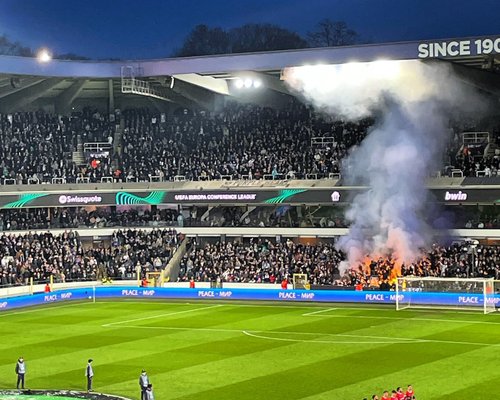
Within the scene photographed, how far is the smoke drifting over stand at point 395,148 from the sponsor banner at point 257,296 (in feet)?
13.5

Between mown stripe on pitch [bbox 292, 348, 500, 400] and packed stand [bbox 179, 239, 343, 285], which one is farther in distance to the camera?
packed stand [bbox 179, 239, 343, 285]

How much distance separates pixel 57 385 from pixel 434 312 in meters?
22.7

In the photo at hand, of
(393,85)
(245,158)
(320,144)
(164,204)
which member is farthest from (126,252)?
(393,85)

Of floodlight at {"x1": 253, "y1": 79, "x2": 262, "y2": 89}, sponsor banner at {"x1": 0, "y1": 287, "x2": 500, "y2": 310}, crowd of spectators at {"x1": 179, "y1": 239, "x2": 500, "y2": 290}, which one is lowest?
sponsor banner at {"x1": 0, "y1": 287, "x2": 500, "y2": 310}

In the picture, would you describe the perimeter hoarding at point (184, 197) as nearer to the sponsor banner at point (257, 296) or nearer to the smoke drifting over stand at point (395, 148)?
the smoke drifting over stand at point (395, 148)

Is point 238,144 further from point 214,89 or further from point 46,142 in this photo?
point 46,142

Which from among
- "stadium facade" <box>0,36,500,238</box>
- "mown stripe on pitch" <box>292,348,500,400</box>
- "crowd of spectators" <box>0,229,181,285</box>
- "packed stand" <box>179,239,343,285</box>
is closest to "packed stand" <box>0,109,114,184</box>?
"stadium facade" <box>0,36,500,238</box>

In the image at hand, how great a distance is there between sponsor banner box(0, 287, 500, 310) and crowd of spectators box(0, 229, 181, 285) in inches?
92.7

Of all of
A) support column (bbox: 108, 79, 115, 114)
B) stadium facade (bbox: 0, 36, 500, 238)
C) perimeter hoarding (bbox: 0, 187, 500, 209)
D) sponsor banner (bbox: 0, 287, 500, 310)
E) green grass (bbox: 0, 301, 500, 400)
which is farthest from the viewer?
support column (bbox: 108, 79, 115, 114)

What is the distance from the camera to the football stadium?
4659cm

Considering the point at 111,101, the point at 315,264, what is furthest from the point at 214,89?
the point at 315,264

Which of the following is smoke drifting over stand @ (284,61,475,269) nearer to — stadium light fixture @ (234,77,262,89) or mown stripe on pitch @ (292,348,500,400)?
stadium light fixture @ (234,77,262,89)

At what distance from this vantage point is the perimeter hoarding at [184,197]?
61.4m

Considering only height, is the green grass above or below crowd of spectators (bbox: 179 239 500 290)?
below
